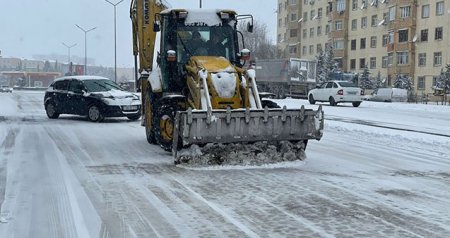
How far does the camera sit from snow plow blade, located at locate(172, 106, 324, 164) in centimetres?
966

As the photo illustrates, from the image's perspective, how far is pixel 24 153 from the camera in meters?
11.6

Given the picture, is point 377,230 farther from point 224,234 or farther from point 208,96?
point 208,96

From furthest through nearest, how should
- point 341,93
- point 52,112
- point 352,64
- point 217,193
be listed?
point 352,64 < point 341,93 < point 52,112 < point 217,193

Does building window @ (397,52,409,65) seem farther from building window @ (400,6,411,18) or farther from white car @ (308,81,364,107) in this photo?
white car @ (308,81,364,107)

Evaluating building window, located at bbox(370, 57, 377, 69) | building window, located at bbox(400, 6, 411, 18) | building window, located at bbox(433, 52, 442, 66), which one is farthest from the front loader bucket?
building window, located at bbox(370, 57, 377, 69)

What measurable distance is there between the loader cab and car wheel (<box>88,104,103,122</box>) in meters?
8.20

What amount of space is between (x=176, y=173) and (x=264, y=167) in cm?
162

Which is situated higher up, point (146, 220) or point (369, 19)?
point (369, 19)

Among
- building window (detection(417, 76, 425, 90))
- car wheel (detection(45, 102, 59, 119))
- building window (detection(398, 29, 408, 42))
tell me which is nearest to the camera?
car wheel (detection(45, 102, 59, 119))

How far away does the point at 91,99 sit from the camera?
1992cm

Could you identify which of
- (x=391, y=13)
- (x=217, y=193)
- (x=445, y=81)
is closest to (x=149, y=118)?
(x=217, y=193)

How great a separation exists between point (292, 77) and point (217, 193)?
36.8 m

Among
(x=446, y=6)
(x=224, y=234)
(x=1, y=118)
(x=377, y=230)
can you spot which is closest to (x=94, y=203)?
(x=224, y=234)

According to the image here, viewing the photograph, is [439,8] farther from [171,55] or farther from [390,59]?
[171,55]
